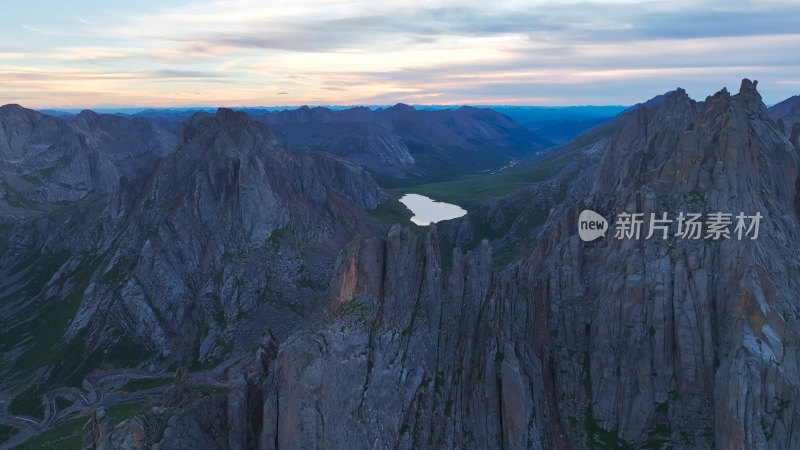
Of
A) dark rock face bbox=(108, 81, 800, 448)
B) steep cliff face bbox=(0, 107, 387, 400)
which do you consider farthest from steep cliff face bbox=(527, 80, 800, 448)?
steep cliff face bbox=(0, 107, 387, 400)

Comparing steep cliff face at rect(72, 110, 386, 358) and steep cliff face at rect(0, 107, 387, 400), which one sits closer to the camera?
steep cliff face at rect(0, 107, 387, 400)

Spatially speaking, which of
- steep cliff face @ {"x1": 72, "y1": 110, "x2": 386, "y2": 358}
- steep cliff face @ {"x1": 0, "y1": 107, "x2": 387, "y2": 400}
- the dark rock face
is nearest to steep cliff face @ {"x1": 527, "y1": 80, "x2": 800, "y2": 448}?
the dark rock face

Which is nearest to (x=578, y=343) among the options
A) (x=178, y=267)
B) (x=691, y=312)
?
(x=691, y=312)

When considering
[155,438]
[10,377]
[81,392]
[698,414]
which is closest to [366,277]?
[155,438]

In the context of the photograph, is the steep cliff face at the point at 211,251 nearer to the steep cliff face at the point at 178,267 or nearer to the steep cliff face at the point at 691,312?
the steep cliff face at the point at 178,267

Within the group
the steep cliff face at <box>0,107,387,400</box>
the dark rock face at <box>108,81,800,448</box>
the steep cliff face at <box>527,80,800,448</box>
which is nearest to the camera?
the steep cliff face at <box>527,80,800,448</box>

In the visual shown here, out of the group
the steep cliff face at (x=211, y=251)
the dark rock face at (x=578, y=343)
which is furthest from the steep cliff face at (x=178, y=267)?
the dark rock face at (x=578, y=343)

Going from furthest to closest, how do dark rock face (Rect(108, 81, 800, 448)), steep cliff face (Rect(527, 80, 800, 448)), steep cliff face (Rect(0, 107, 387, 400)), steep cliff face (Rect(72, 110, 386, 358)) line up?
steep cliff face (Rect(72, 110, 386, 358))
steep cliff face (Rect(0, 107, 387, 400))
dark rock face (Rect(108, 81, 800, 448))
steep cliff face (Rect(527, 80, 800, 448))

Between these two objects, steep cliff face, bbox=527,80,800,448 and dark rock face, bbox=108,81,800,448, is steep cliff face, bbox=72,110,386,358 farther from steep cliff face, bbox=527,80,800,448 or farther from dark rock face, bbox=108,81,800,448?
steep cliff face, bbox=527,80,800,448

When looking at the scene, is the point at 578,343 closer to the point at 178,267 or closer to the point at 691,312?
the point at 691,312
